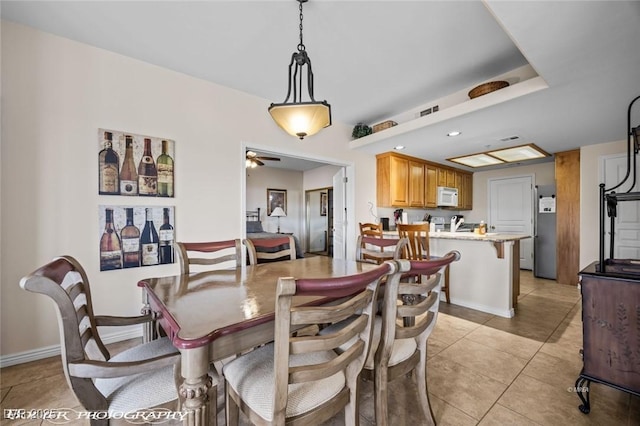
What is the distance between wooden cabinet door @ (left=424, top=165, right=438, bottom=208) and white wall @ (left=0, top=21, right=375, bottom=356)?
3604 millimetres

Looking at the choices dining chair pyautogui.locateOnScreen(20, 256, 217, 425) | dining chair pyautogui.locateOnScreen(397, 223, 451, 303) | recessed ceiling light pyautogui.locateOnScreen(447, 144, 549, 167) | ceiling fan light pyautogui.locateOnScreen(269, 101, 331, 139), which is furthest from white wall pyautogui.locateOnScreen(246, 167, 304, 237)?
dining chair pyautogui.locateOnScreen(20, 256, 217, 425)

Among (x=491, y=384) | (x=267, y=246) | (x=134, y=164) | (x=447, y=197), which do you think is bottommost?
(x=491, y=384)

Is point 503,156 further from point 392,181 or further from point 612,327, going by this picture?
point 612,327

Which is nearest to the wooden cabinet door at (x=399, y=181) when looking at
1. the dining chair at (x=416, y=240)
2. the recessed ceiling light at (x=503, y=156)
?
the recessed ceiling light at (x=503, y=156)

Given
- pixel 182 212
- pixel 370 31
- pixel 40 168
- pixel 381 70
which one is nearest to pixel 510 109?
pixel 381 70

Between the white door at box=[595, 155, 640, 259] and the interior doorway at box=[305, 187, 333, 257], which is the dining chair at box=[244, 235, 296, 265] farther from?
the interior doorway at box=[305, 187, 333, 257]

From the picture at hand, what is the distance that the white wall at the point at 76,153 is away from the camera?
1.98 metres

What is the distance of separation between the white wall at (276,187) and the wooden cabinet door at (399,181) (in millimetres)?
3715

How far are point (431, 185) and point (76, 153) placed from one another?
4992 mm

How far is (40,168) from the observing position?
2.05 metres

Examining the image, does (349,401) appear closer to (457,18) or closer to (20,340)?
(457,18)

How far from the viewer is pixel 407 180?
4.52 m

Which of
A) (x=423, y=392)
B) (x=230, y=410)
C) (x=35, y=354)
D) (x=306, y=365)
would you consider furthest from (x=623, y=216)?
(x=35, y=354)

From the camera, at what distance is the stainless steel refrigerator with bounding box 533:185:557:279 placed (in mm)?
4520
